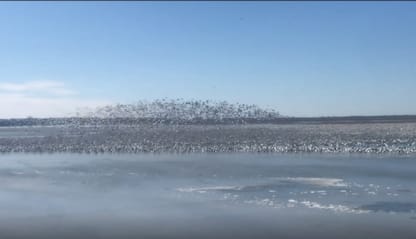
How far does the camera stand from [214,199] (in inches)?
701

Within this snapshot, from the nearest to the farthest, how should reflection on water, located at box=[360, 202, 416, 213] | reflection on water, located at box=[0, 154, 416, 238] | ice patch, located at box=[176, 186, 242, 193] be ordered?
reflection on water, located at box=[0, 154, 416, 238] → reflection on water, located at box=[360, 202, 416, 213] → ice patch, located at box=[176, 186, 242, 193]

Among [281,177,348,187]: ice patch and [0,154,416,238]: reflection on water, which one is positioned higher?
[281,177,348,187]: ice patch

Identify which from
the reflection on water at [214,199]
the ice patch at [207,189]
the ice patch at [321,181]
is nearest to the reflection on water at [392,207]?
the reflection on water at [214,199]

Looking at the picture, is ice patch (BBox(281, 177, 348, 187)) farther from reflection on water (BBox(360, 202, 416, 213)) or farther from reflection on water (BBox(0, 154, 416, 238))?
reflection on water (BBox(360, 202, 416, 213))

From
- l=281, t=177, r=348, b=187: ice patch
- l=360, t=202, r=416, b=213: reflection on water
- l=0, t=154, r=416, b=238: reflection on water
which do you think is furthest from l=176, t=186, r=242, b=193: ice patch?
l=360, t=202, r=416, b=213: reflection on water

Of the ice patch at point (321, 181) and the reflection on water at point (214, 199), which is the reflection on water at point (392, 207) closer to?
the reflection on water at point (214, 199)

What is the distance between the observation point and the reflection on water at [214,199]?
13680mm

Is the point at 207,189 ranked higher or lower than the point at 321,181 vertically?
lower

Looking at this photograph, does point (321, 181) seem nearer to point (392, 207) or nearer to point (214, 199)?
point (214, 199)

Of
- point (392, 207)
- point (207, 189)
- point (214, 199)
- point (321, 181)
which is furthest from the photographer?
point (321, 181)

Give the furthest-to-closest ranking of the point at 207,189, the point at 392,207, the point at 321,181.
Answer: the point at 321,181 → the point at 207,189 → the point at 392,207

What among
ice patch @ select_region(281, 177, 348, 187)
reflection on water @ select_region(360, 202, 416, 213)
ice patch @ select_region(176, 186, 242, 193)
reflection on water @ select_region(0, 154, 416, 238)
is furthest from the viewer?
ice patch @ select_region(281, 177, 348, 187)

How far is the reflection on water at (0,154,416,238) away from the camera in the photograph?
13.7m


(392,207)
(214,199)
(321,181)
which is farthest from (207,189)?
(392,207)
